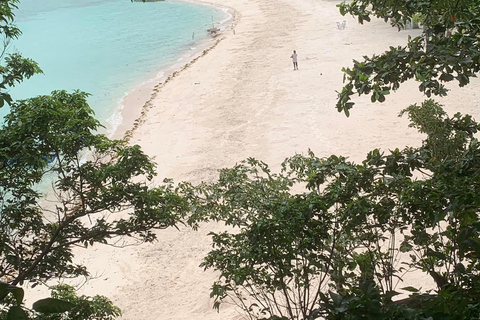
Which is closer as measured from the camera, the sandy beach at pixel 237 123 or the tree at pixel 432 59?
the tree at pixel 432 59

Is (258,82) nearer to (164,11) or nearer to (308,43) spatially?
(308,43)

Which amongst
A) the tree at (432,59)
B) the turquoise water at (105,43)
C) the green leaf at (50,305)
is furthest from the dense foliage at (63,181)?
the turquoise water at (105,43)

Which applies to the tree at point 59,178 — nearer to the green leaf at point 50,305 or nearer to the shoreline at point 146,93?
the green leaf at point 50,305

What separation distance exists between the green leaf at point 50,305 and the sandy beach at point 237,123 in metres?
8.89

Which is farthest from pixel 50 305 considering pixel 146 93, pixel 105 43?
pixel 105 43

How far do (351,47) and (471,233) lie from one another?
24638 millimetres

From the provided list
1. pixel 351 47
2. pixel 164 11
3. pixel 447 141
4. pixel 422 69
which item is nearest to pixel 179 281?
pixel 447 141

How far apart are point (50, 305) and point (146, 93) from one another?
1044 inches

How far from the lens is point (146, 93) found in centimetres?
2723

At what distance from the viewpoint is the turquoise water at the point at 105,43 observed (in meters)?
31.0

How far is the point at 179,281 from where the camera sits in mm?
11812

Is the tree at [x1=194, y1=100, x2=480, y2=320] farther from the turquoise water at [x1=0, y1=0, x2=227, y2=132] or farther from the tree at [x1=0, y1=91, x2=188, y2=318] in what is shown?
the turquoise water at [x1=0, y1=0, x2=227, y2=132]

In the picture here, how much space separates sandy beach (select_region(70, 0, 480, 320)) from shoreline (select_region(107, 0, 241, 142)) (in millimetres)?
320

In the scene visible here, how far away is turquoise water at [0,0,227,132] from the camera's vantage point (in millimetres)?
31031
